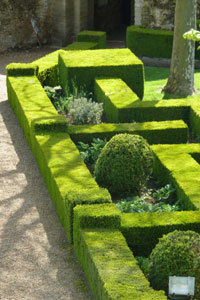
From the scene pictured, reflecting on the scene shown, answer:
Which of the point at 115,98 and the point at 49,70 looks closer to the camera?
the point at 115,98

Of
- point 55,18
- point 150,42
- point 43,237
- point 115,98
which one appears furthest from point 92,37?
point 43,237

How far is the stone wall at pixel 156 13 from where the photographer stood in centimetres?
2219

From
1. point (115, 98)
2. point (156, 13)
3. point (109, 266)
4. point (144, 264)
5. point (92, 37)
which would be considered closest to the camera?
point (109, 266)

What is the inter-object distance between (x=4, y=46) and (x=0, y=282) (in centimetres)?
1521

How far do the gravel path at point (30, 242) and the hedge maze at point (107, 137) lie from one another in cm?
23

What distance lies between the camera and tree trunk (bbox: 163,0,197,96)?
16.6m

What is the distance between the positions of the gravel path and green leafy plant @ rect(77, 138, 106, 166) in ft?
3.19

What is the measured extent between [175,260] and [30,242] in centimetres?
272

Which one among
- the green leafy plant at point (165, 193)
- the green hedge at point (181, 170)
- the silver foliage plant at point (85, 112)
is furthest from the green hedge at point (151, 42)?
the green leafy plant at point (165, 193)

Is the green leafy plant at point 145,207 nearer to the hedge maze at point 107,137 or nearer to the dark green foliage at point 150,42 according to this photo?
the hedge maze at point 107,137

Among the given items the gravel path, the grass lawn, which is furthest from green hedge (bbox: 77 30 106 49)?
the gravel path

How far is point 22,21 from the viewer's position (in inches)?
913

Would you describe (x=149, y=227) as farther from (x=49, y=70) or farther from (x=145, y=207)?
(x=49, y=70)

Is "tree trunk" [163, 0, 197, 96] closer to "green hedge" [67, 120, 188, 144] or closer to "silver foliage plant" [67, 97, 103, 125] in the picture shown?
"silver foliage plant" [67, 97, 103, 125]
